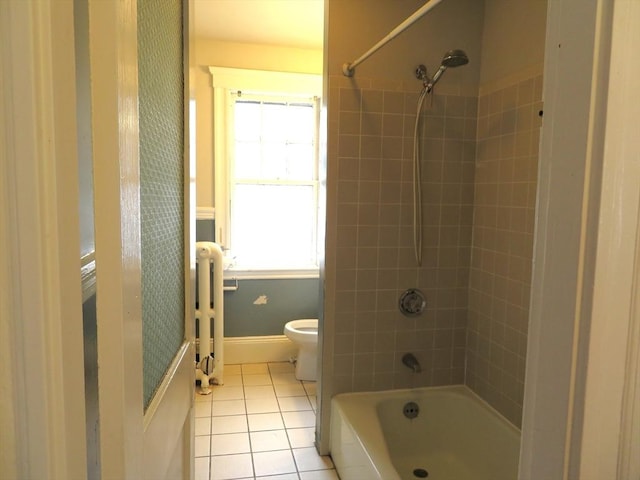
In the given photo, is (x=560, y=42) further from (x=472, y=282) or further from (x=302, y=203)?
(x=302, y=203)

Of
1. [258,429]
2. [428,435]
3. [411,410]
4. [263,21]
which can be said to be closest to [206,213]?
[263,21]

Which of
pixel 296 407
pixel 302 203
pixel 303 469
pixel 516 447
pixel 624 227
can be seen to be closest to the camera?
pixel 624 227

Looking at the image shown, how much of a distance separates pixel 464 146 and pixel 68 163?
2157mm

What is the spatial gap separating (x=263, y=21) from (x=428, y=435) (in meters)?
2.81

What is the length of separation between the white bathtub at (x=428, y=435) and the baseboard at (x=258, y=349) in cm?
139

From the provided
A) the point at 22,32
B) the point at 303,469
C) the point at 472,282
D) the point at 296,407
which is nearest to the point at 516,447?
the point at 472,282

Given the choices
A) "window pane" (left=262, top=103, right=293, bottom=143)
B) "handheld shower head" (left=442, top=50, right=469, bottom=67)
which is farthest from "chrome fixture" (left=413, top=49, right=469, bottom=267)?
"window pane" (left=262, top=103, right=293, bottom=143)

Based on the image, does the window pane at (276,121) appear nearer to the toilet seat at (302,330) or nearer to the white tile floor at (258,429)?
the toilet seat at (302,330)

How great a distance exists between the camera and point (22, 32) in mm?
414

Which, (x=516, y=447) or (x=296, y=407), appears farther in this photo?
(x=296, y=407)

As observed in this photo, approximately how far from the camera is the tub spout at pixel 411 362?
7.72 feet

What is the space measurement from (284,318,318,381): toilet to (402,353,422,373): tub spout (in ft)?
3.11

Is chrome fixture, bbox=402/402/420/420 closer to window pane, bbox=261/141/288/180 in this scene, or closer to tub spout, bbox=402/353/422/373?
tub spout, bbox=402/353/422/373

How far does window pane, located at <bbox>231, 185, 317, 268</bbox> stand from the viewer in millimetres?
3660
